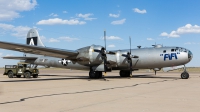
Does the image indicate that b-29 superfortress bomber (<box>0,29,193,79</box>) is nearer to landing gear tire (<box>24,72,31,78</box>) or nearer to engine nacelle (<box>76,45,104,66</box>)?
engine nacelle (<box>76,45,104,66</box>)

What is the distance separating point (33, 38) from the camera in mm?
34656

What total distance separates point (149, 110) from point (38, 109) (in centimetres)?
383

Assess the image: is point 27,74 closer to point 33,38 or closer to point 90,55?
point 33,38

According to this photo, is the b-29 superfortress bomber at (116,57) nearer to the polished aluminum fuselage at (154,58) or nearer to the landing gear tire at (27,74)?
the polished aluminum fuselage at (154,58)

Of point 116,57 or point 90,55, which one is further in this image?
point 116,57

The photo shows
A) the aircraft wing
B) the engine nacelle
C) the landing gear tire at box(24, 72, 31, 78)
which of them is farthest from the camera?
the landing gear tire at box(24, 72, 31, 78)

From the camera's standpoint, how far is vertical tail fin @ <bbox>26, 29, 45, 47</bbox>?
34531 millimetres

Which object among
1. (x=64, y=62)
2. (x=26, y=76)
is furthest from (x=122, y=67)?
(x=26, y=76)

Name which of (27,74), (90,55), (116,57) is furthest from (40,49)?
(116,57)

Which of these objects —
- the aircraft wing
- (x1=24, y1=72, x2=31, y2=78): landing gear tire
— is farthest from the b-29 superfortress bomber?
(x1=24, y1=72, x2=31, y2=78): landing gear tire

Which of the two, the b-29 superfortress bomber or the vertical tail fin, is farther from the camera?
the vertical tail fin

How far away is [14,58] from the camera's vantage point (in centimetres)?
3309

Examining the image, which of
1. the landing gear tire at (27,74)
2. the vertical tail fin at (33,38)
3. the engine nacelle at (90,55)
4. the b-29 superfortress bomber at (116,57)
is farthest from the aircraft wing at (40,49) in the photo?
the vertical tail fin at (33,38)

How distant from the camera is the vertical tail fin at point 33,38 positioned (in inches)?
1359
